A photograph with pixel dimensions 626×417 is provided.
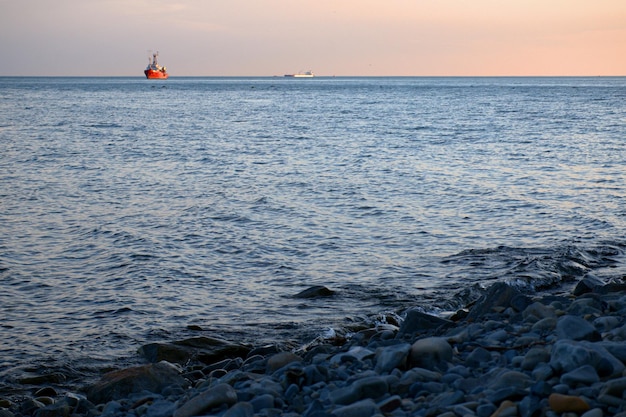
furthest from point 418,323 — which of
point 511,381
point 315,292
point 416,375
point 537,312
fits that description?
point 315,292

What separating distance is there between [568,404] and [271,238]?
1076cm

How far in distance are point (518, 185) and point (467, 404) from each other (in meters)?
17.5

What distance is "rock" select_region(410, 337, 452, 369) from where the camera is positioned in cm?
625

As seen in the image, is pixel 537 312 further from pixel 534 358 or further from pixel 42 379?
pixel 42 379

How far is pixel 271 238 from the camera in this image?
49.3ft

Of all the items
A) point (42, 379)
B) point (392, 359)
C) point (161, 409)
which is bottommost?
point (42, 379)

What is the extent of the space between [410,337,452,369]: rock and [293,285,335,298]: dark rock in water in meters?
4.84

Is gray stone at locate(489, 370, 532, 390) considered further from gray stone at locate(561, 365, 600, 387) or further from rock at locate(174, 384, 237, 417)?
rock at locate(174, 384, 237, 417)

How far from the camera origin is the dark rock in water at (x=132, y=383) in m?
7.18

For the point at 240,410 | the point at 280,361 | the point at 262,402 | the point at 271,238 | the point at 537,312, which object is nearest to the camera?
the point at 240,410

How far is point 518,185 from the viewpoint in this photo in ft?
70.7

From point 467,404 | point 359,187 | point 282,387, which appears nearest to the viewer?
point 467,404

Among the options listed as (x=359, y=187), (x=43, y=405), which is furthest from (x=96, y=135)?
(x=43, y=405)

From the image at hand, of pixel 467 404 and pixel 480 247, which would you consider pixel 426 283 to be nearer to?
pixel 480 247
